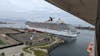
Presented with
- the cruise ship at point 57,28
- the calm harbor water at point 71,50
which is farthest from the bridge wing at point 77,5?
the cruise ship at point 57,28

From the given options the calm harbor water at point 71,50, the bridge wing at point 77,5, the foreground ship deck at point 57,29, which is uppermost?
the bridge wing at point 77,5

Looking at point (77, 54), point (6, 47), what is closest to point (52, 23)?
point (77, 54)

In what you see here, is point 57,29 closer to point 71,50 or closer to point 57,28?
point 57,28

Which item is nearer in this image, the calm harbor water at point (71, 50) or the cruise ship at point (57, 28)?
the calm harbor water at point (71, 50)

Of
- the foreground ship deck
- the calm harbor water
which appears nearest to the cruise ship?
the foreground ship deck

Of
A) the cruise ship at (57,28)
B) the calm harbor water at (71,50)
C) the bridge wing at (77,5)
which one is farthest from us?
the cruise ship at (57,28)

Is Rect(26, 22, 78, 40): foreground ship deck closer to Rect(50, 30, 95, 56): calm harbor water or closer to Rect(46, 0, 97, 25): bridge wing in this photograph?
Rect(50, 30, 95, 56): calm harbor water

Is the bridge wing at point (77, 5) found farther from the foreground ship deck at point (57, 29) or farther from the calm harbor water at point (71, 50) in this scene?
the foreground ship deck at point (57, 29)

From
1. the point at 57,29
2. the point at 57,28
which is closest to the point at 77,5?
the point at 57,29

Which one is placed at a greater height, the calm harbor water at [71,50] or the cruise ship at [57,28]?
the cruise ship at [57,28]

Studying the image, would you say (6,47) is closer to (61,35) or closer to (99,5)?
(99,5)

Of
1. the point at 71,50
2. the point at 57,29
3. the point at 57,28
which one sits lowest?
the point at 71,50

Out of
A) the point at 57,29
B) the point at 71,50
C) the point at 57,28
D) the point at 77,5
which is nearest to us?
the point at 77,5
